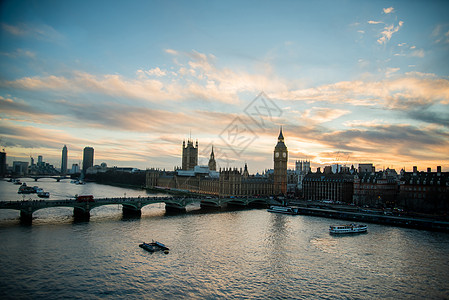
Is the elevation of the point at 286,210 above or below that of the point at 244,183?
below

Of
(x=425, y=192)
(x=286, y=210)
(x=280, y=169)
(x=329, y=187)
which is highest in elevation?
(x=280, y=169)

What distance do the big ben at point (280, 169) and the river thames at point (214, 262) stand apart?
65162mm

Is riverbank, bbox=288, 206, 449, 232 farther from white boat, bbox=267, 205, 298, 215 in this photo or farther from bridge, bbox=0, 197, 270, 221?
bridge, bbox=0, 197, 270, 221

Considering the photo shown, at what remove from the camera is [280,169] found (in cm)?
12656

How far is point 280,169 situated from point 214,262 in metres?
91.2

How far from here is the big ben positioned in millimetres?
125875

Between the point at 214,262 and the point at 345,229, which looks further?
the point at 345,229

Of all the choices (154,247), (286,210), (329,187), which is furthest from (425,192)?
(154,247)

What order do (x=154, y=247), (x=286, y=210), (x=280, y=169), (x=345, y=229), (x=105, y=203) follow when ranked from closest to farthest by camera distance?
1. (x=154, y=247)
2. (x=345, y=229)
3. (x=105, y=203)
4. (x=286, y=210)
5. (x=280, y=169)

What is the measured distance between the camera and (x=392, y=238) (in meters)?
53.7

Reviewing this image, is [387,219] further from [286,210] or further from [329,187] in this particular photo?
[329,187]

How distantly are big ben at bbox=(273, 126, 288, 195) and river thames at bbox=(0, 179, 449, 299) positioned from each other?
6516 cm

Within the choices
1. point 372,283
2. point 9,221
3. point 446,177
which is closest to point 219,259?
point 372,283

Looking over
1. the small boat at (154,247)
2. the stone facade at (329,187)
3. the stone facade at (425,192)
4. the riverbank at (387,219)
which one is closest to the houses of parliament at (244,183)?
the stone facade at (329,187)
